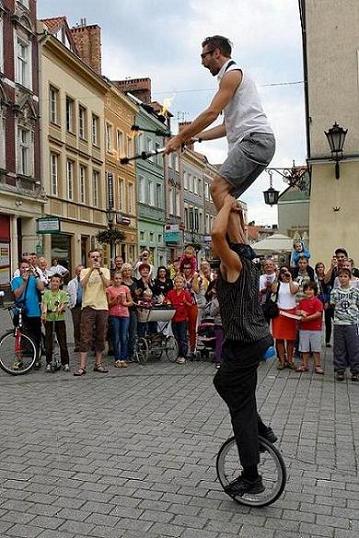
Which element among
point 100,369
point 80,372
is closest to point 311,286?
point 100,369

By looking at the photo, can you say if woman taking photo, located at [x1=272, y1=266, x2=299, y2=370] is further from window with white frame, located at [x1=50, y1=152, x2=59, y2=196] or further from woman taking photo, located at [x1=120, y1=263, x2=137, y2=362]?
window with white frame, located at [x1=50, y1=152, x2=59, y2=196]

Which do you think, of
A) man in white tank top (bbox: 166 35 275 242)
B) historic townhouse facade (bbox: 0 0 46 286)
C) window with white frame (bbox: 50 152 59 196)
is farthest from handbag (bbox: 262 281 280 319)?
window with white frame (bbox: 50 152 59 196)

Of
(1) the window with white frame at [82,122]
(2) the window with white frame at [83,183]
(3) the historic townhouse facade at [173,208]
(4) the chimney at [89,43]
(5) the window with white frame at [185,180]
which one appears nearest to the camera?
(2) the window with white frame at [83,183]

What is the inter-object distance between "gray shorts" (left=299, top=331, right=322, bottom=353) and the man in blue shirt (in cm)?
424

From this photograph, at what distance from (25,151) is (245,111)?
25.6m

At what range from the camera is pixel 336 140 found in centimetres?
1422

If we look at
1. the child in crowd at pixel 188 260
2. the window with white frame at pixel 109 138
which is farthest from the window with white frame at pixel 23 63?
the child in crowd at pixel 188 260

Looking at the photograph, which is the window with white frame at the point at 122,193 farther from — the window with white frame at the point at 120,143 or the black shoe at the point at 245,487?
the black shoe at the point at 245,487

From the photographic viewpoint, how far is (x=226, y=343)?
13.0 feet

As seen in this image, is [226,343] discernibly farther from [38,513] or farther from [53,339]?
[53,339]

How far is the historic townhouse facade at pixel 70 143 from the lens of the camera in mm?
29641

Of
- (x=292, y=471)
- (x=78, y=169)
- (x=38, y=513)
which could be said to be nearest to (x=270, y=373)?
(x=292, y=471)

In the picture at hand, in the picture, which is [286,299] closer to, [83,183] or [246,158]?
[246,158]

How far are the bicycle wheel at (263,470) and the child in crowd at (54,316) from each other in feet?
18.0
